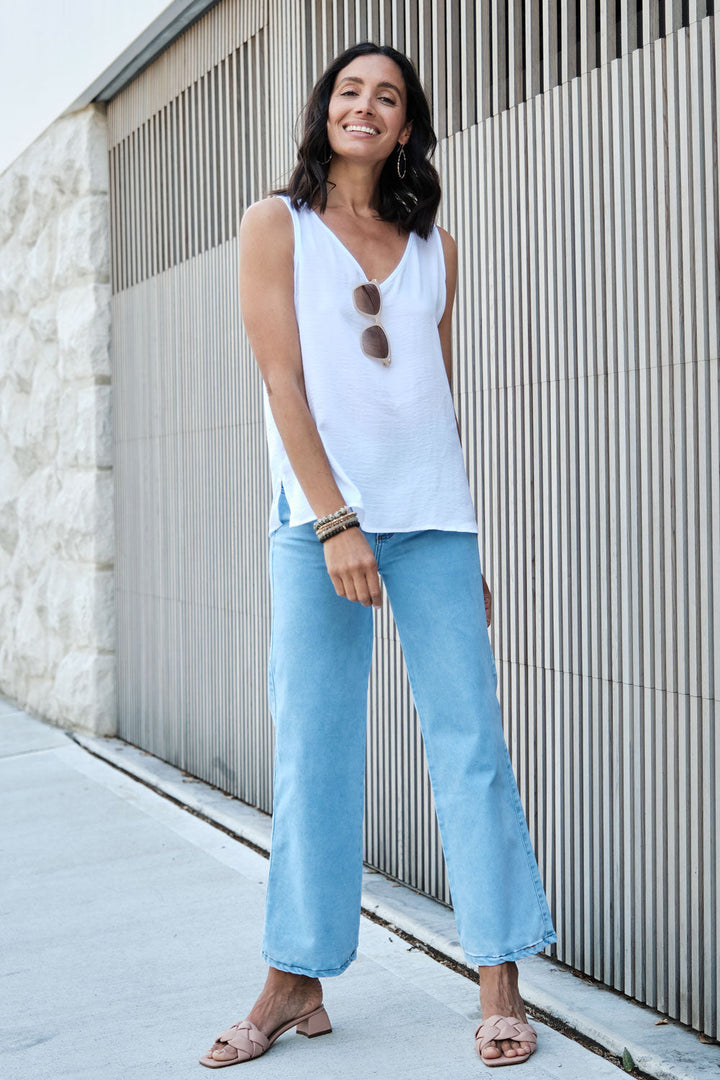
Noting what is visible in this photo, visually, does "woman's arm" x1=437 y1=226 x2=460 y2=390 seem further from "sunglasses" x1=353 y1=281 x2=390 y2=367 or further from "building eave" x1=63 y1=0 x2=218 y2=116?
"building eave" x1=63 y1=0 x2=218 y2=116

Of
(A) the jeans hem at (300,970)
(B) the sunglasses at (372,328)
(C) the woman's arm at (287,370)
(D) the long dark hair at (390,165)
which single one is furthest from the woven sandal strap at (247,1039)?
(D) the long dark hair at (390,165)

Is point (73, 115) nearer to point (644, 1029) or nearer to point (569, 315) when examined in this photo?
point (569, 315)

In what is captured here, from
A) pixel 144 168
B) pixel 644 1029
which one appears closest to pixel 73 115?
pixel 144 168

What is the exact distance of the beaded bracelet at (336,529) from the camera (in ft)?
6.91

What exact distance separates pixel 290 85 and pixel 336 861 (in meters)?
2.63

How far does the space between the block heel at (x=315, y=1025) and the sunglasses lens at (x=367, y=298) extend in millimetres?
1325

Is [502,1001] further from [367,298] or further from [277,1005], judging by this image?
[367,298]

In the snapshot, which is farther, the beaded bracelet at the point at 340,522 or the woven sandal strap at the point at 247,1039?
the woven sandal strap at the point at 247,1039

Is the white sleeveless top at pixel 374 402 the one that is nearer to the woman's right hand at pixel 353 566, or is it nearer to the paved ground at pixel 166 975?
the woman's right hand at pixel 353 566

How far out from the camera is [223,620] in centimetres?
465

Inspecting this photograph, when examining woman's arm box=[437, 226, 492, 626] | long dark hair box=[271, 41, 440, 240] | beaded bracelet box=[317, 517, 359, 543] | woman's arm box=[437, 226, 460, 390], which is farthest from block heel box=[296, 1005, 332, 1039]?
long dark hair box=[271, 41, 440, 240]

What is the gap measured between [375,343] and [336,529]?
0.35 metres

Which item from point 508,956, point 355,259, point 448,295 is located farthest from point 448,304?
point 508,956

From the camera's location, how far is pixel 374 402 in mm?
2197
